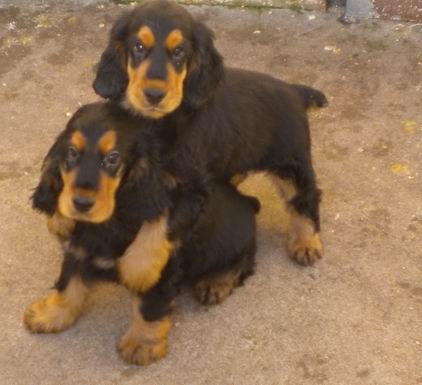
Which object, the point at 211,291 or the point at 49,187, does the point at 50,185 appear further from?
the point at 211,291

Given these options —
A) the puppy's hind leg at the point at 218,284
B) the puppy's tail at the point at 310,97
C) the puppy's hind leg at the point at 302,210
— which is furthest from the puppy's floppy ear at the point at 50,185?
the puppy's tail at the point at 310,97

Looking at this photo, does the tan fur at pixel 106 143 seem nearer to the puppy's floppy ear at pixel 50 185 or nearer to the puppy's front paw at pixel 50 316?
the puppy's floppy ear at pixel 50 185

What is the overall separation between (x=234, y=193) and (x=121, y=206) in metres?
0.50

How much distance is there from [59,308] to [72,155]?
0.60 m

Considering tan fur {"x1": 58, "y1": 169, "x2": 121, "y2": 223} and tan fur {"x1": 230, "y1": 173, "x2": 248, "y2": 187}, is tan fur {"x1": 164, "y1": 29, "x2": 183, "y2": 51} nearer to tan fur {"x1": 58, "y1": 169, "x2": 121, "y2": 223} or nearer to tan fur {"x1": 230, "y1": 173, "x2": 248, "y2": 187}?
tan fur {"x1": 58, "y1": 169, "x2": 121, "y2": 223}

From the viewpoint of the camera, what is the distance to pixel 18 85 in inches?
152

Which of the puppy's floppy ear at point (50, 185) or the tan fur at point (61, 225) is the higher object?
the puppy's floppy ear at point (50, 185)

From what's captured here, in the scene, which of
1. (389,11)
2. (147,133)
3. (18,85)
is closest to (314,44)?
(389,11)

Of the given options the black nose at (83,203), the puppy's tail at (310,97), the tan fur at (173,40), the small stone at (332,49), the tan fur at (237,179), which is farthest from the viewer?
the small stone at (332,49)

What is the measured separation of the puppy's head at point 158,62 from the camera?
2.52m

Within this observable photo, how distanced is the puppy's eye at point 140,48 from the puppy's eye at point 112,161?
1.17 feet

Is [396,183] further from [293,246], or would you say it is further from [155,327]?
[155,327]

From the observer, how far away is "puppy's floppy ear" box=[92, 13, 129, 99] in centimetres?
267

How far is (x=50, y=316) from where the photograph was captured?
9.09 feet
